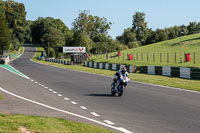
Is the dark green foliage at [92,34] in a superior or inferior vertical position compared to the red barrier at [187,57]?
superior

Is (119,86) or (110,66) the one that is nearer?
(119,86)

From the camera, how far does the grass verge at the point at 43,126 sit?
7.64m

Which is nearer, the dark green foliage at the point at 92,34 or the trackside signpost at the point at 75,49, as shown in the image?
the trackside signpost at the point at 75,49

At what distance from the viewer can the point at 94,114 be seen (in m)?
10.8

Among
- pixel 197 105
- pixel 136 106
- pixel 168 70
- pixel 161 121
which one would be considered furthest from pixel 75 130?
pixel 168 70

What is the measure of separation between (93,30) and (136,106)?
132m

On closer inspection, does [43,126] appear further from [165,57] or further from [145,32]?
[145,32]

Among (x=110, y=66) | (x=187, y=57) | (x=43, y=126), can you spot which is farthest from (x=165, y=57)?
(x=43, y=126)

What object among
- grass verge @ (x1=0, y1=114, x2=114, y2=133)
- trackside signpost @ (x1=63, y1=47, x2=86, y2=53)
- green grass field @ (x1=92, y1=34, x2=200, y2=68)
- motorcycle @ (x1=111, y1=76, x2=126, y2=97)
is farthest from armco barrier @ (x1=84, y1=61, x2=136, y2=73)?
grass verge @ (x1=0, y1=114, x2=114, y2=133)

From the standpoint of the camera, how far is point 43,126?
8086 millimetres

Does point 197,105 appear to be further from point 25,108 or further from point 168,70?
point 168,70

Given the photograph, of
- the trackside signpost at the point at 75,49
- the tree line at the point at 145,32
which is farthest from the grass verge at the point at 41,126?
the tree line at the point at 145,32

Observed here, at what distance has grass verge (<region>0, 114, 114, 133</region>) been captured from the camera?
25.1 ft

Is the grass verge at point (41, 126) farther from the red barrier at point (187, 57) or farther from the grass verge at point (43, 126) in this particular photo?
the red barrier at point (187, 57)
